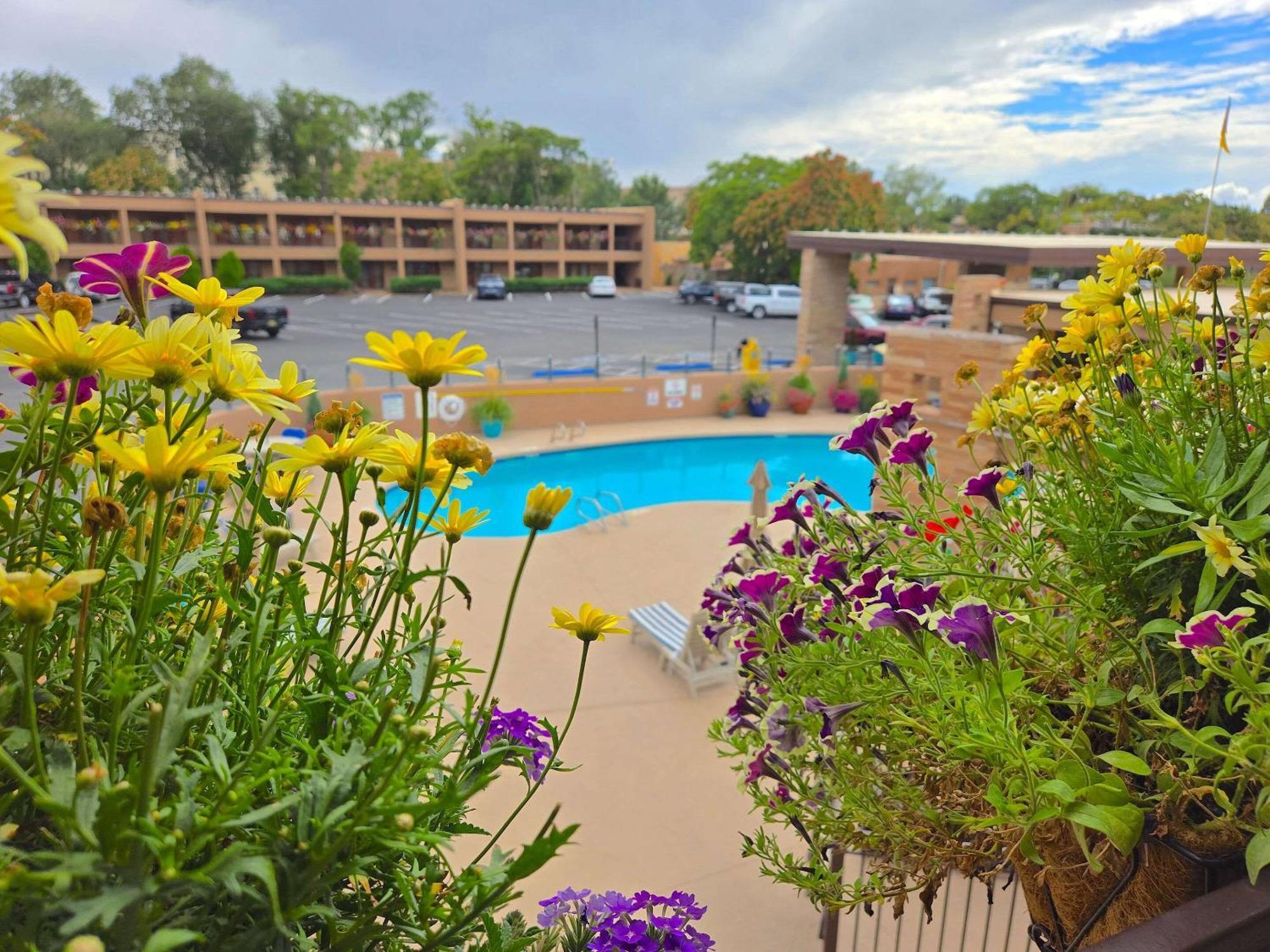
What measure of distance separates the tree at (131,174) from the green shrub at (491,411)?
32.7m

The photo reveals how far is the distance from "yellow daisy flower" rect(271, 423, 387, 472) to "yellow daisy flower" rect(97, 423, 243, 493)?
8 centimetres

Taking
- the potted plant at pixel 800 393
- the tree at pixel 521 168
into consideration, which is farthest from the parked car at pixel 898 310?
the tree at pixel 521 168

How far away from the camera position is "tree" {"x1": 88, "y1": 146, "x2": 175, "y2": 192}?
122 feet

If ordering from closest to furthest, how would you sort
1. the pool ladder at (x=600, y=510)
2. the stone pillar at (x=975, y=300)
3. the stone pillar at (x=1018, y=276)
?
the stone pillar at (x=975, y=300) < the pool ladder at (x=600, y=510) < the stone pillar at (x=1018, y=276)

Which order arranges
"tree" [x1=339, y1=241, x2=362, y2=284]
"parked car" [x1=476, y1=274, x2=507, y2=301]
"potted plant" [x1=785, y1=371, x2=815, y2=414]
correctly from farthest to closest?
"tree" [x1=339, y1=241, x2=362, y2=284] < "parked car" [x1=476, y1=274, x2=507, y2=301] < "potted plant" [x1=785, y1=371, x2=815, y2=414]

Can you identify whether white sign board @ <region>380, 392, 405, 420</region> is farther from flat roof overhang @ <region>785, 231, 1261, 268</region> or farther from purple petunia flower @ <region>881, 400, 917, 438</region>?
purple petunia flower @ <region>881, 400, 917, 438</region>

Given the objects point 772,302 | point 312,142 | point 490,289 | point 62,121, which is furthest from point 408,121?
point 772,302

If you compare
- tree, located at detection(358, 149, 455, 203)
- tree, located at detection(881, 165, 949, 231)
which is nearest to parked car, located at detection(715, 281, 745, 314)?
tree, located at detection(358, 149, 455, 203)

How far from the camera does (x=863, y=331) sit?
22312 mm

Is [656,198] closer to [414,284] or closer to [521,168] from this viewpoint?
[521,168]

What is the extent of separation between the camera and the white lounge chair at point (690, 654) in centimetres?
596

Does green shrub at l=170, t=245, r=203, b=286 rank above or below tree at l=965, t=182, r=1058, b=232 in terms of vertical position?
below

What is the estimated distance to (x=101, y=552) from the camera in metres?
1.01

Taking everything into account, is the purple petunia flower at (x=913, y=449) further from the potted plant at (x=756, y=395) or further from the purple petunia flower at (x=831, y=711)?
the potted plant at (x=756, y=395)
